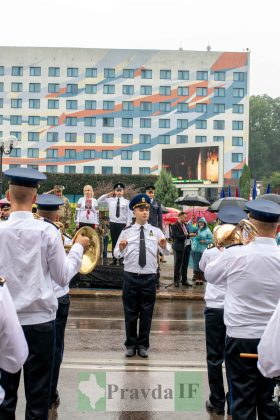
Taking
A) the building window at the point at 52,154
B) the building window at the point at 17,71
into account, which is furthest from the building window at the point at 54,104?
the building window at the point at 52,154

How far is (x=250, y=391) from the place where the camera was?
4.66m

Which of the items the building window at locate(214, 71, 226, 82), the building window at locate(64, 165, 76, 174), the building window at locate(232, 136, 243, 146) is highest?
the building window at locate(214, 71, 226, 82)

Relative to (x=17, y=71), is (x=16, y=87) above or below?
below

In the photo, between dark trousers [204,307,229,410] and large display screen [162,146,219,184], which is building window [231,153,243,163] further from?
dark trousers [204,307,229,410]

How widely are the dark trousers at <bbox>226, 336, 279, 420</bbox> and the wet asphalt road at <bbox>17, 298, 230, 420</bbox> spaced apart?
1.55 metres

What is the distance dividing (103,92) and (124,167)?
10.8 meters

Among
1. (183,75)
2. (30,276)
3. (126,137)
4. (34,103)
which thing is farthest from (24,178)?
(34,103)

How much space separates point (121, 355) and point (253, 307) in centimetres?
413

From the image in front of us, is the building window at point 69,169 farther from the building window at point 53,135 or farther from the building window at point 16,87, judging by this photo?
the building window at point 16,87

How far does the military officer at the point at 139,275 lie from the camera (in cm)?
872

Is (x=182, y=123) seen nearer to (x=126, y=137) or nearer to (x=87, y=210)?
(x=126, y=137)

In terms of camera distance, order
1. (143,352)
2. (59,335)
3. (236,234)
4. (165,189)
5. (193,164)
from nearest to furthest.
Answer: (236,234) < (59,335) < (143,352) < (165,189) < (193,164)

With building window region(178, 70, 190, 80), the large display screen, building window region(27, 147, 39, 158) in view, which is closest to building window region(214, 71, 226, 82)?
building window region(178, 70, 190, 80)

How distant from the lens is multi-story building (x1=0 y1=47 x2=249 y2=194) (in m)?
86.5
